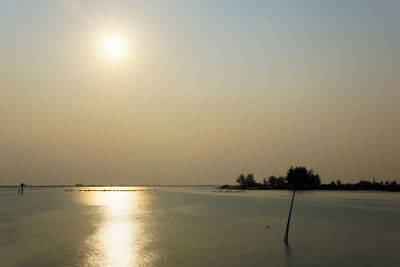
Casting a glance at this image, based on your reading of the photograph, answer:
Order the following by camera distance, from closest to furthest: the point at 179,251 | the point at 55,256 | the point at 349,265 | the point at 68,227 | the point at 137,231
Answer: the point at 349,265, the point at 55,256, the point at 179,251, the point at 137,231, the point at 68,227

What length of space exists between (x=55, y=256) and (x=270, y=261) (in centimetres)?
1636

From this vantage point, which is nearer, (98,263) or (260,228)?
(98,263)

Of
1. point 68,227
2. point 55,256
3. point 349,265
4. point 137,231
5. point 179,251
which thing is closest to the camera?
point 349,265

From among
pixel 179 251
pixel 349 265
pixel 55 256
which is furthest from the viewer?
pixel 179 251

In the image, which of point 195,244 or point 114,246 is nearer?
point 114,246

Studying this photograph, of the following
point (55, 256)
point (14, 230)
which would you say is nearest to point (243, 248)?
point (55, 256)

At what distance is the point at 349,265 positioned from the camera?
2978cm

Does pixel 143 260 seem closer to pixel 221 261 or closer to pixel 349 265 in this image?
pixel 221 261

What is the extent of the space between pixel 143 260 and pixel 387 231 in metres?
32.5

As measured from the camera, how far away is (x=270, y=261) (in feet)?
102

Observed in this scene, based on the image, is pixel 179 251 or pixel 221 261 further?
pixel 179 251

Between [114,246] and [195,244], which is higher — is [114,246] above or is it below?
below

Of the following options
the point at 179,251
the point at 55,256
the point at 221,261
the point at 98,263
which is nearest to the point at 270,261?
the point at 221,261

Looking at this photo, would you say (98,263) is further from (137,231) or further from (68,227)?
(68,227)
